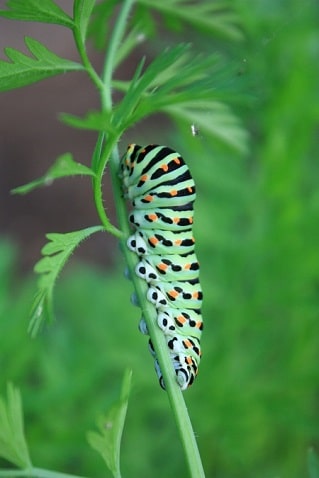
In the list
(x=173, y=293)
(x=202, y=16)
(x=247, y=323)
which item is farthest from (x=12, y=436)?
(x=247, y=323)

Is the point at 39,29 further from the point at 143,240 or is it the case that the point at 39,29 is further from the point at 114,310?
the point at 143,240

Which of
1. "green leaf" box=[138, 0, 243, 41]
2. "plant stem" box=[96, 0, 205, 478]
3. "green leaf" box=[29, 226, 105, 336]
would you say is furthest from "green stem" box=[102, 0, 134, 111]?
"green leaf" box=[138, 0, 243, 41]

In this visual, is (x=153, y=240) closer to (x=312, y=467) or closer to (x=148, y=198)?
(x=148, y=198)

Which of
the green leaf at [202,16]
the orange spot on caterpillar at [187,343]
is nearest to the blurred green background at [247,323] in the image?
the green leaf at [202,16]

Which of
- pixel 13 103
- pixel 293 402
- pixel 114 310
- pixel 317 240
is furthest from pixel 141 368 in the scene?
pixel 13 103

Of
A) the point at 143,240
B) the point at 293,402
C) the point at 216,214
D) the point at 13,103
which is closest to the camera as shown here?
the point at 143,240
